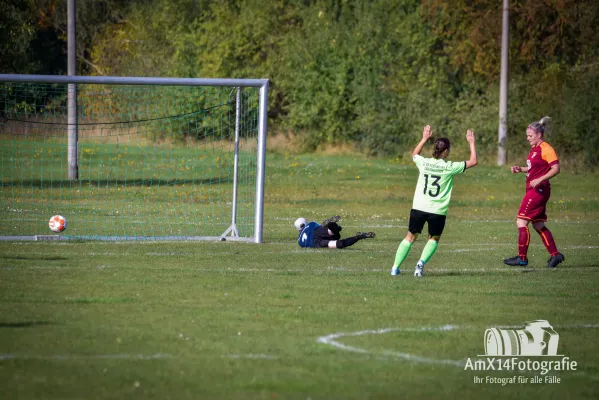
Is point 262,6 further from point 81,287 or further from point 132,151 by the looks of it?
point 81,287

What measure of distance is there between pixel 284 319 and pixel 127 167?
813 inches

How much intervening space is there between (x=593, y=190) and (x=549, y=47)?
1407 centimetres

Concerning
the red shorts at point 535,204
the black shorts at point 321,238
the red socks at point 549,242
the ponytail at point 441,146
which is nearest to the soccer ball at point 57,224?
the black shorts at point 321,238

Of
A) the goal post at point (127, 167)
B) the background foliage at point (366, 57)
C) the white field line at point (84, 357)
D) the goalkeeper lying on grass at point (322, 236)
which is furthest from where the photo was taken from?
the background foliage at point (366, 57)

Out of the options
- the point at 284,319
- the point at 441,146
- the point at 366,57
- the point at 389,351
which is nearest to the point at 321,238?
the point at 441,146

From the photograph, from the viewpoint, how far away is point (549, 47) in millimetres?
40125

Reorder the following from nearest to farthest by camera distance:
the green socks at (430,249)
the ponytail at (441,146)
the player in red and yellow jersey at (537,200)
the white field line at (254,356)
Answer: the white field line at (254,356) < the ponytail at (441,146) < the green socks at (430,249) < the player in red and yellow jersey at (537,200)

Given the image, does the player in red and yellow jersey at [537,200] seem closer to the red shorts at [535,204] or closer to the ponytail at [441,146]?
the red shorts at [535,204]

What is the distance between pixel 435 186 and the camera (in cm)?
1154

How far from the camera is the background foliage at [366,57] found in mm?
37688

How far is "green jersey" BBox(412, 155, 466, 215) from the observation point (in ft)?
37.8

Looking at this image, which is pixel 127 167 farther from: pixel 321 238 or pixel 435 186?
pixel 435 186

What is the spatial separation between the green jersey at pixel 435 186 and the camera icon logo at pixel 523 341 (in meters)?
3.07

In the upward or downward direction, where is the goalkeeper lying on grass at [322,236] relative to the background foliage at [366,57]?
downward
